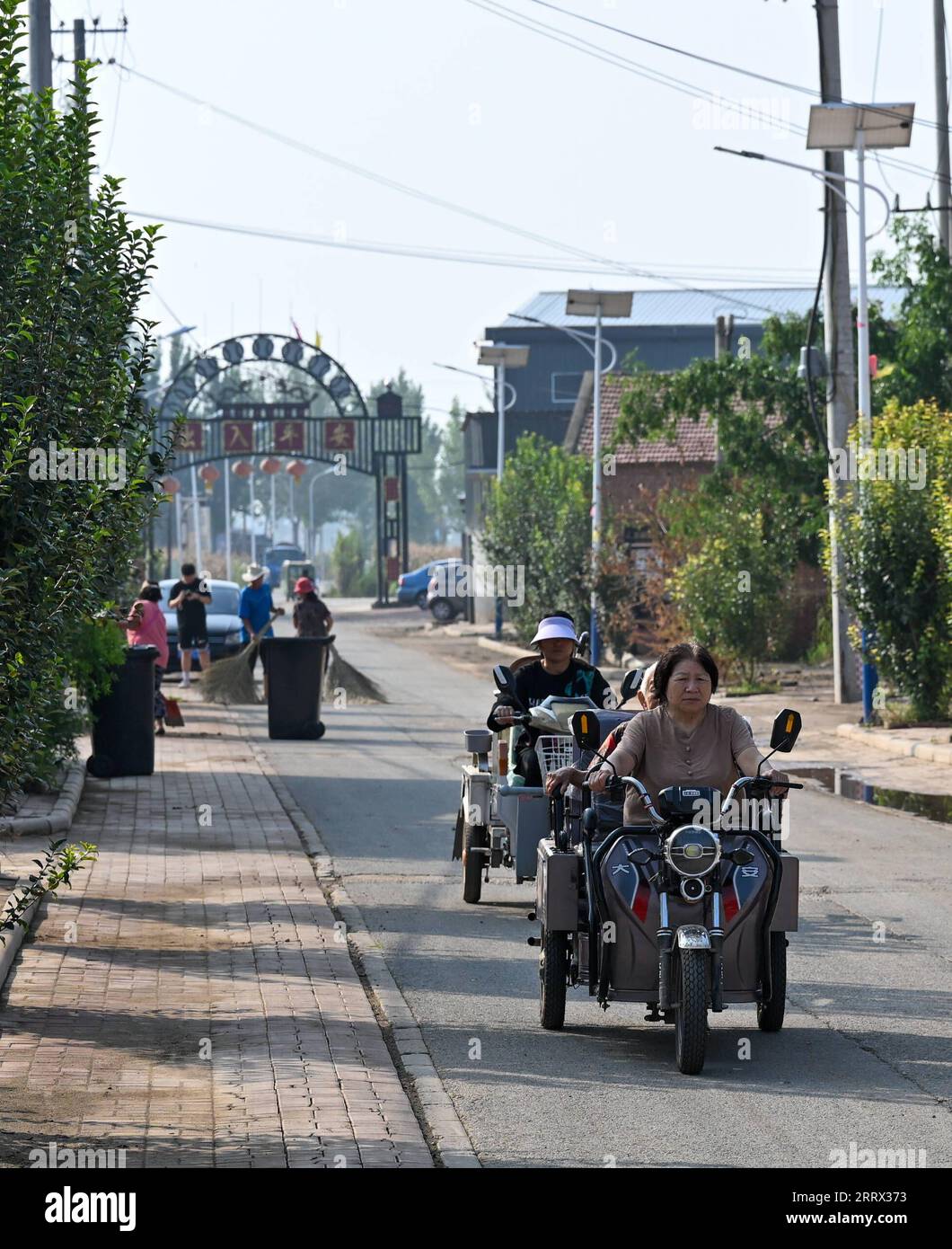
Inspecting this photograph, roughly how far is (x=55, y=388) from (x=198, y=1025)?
2.68 metres

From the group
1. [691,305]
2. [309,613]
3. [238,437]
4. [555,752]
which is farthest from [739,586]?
[691,305]

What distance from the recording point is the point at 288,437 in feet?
208

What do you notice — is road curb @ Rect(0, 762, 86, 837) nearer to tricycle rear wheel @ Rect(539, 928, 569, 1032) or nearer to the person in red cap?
tricycle rear wheel @ Rect(539, 928, 569, 1032)

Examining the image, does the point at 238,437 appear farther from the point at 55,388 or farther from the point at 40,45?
the point at 55,388

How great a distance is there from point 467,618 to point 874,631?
39532mm

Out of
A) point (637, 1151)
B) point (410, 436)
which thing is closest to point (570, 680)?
point (637, 1151)

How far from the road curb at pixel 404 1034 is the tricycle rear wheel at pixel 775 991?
142 centimetres

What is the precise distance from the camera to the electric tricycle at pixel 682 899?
7.20 metres

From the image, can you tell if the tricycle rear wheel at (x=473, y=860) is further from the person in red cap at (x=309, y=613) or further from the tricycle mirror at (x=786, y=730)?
the person in red cap at (x=309, y=613)

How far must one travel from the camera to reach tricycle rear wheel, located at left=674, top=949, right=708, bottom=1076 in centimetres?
702

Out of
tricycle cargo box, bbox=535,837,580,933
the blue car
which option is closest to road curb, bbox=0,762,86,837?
tricycle cargo box, bbox=535,837,580,933

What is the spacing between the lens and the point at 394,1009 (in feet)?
27.5

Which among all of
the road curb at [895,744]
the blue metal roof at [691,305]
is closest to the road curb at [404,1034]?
the road curb at [895,744]

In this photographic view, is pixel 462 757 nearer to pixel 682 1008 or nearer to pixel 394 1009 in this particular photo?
pixel 394 1009
